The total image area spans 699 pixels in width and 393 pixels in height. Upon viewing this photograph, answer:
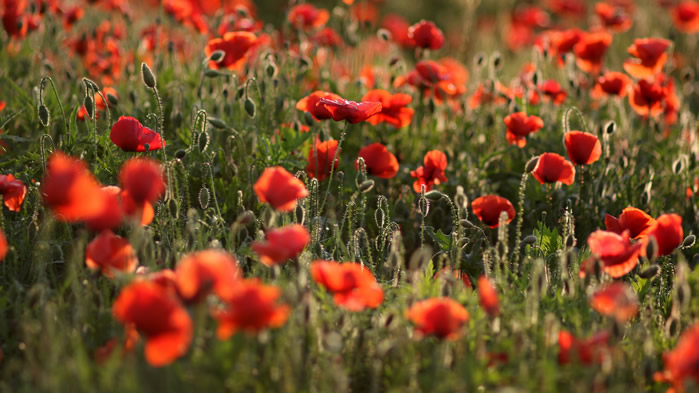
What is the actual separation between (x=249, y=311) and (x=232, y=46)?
1928 mm

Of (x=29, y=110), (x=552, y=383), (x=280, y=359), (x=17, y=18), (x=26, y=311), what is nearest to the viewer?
(x=552, y=383)

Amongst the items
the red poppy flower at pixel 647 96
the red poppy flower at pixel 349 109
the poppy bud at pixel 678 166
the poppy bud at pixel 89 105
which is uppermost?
the red poppy flower at pixel 647 96

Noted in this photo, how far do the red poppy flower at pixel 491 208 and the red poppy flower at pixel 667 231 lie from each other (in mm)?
559

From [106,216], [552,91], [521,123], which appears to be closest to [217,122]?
[106,216]

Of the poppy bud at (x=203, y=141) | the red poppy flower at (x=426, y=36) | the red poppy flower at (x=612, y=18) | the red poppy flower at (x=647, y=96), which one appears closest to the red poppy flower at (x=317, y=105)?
the poppy bud at (x=203, y=141)

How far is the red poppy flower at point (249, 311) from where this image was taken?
1.52m

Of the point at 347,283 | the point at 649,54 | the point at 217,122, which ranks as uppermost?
the point at 649,54

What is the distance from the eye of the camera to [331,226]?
3.07 metres

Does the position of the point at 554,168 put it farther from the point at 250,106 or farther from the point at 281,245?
the point at 281,245

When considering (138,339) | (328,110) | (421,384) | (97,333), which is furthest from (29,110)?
(421,384)

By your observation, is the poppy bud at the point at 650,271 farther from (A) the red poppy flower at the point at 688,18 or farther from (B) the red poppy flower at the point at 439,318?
(A) the red poppy flower at the point at 688,18

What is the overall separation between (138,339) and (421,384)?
2.27 feet

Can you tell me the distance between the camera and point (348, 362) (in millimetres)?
1961

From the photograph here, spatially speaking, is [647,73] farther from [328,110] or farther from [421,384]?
[421,384]
